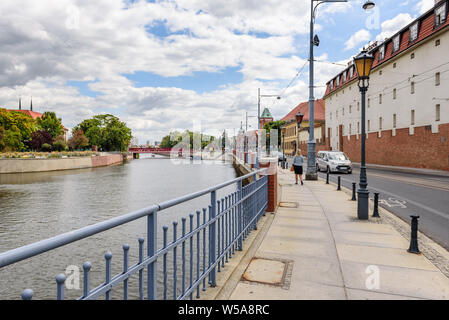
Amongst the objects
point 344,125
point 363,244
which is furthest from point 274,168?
point 344,125

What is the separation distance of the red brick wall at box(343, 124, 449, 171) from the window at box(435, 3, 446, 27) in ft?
26.2

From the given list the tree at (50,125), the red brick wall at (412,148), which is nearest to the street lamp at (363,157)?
the red brick wall at (412,148)

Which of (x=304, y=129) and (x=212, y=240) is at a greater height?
(x=304, y=129)

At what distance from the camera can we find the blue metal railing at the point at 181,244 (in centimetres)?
173

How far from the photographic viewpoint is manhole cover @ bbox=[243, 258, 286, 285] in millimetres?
4047

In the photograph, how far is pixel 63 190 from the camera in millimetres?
24547

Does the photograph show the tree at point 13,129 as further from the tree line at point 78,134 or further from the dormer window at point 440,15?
the dormer window at point 440,15

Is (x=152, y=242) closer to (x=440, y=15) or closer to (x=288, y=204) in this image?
(x=288, y=204)

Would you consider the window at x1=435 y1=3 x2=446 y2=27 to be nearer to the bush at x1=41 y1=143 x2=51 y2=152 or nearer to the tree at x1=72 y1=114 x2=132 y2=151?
the bush at x1=41 y1=143 x2=51 y2=152

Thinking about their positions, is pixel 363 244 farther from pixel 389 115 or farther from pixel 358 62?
pixel 389 115

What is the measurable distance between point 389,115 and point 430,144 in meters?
8.07

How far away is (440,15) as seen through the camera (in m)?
24.3

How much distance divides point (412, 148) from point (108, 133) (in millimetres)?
82026

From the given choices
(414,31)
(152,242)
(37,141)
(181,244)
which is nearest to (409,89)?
(414,31)
